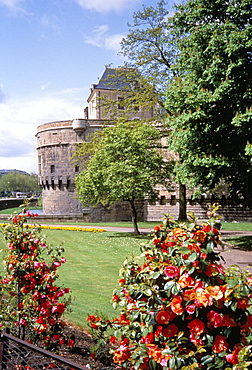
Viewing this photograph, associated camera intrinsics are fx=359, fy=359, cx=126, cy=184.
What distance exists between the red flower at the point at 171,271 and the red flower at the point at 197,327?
0.41 metres

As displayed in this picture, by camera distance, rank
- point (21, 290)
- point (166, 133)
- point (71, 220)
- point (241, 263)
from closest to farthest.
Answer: point (21, 290), point (241, 263), point (166, 133), point (71, 220)

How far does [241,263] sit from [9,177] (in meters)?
123

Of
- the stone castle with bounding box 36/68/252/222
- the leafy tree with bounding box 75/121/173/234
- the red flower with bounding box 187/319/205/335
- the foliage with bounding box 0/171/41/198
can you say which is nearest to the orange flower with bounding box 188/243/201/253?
the red flower with bounding box 187/319/205/335

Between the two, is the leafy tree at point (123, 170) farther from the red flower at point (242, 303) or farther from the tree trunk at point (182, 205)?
the red flower at point (242, 303)

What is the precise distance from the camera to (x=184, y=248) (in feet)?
10.3

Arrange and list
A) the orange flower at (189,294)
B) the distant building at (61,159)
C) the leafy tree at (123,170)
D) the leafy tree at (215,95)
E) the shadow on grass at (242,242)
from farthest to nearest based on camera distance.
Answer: the distant building at (61,159), the leafy tree at (123,170), the shadow on grass at (242,242), the leafy tree at (215,95), the orange flower at (189,294)

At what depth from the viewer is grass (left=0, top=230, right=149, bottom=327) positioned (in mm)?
7562

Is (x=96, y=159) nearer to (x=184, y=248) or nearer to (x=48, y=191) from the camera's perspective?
(x=184, y=248)

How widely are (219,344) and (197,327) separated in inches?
8.6

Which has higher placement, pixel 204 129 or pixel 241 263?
pixel 204 129

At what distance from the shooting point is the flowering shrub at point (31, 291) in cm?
501

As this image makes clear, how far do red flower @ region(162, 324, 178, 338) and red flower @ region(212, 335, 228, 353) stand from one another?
340 mm

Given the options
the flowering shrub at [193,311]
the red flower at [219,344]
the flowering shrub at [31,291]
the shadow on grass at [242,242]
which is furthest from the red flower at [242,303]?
the shadow on grass at [242,242]

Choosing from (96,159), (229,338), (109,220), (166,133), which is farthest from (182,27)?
(109,220)
